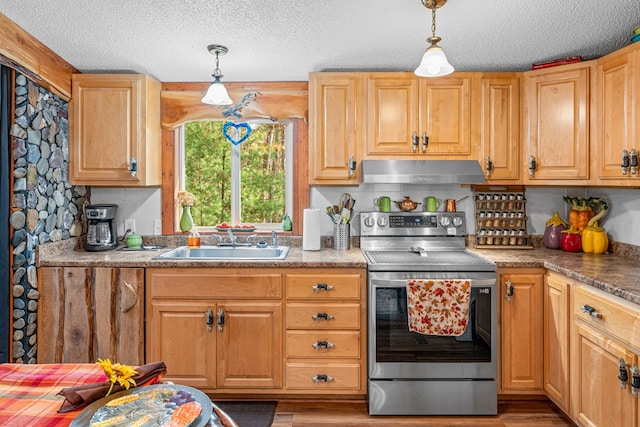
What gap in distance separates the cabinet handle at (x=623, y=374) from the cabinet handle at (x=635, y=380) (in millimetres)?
39

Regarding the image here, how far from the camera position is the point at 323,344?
2.70 meters

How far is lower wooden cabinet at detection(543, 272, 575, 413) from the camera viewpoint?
2395 mm

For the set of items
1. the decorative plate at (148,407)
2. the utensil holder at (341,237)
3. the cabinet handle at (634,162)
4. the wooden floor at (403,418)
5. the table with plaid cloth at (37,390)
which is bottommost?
the wooden floor at (403,418)

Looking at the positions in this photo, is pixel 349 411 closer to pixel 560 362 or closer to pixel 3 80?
pixel 560 362

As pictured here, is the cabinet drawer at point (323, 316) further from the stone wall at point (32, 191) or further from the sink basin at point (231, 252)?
the stone wall at point (32, 191)

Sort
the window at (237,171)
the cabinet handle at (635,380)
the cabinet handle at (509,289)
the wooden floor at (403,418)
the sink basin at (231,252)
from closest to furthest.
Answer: the cabinet handle at (635,380), the wooden floor at (403,418), the cabinet handle at (509,289), the sink basin at (231,252), the window at (237,171)

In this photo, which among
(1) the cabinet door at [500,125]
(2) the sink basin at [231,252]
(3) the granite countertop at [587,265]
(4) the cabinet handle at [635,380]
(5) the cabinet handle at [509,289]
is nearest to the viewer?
(4) the cabinet handle at [635,380]

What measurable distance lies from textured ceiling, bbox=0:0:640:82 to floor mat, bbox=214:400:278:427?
7.20ft

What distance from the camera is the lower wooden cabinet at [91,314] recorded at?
272cm

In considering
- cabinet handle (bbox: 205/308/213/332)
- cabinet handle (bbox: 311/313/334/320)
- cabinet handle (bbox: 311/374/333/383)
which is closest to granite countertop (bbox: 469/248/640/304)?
cabinet handle (bbox: 311/313/334/320)

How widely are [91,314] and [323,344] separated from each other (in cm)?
145

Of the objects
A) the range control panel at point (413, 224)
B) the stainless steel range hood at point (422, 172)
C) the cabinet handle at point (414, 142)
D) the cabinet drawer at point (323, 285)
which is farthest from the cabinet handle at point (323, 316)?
the cabinet handle at point (414, 142)

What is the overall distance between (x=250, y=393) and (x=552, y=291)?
1914 millimetres

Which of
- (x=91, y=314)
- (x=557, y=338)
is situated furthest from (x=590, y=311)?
(x=91, y=314)
